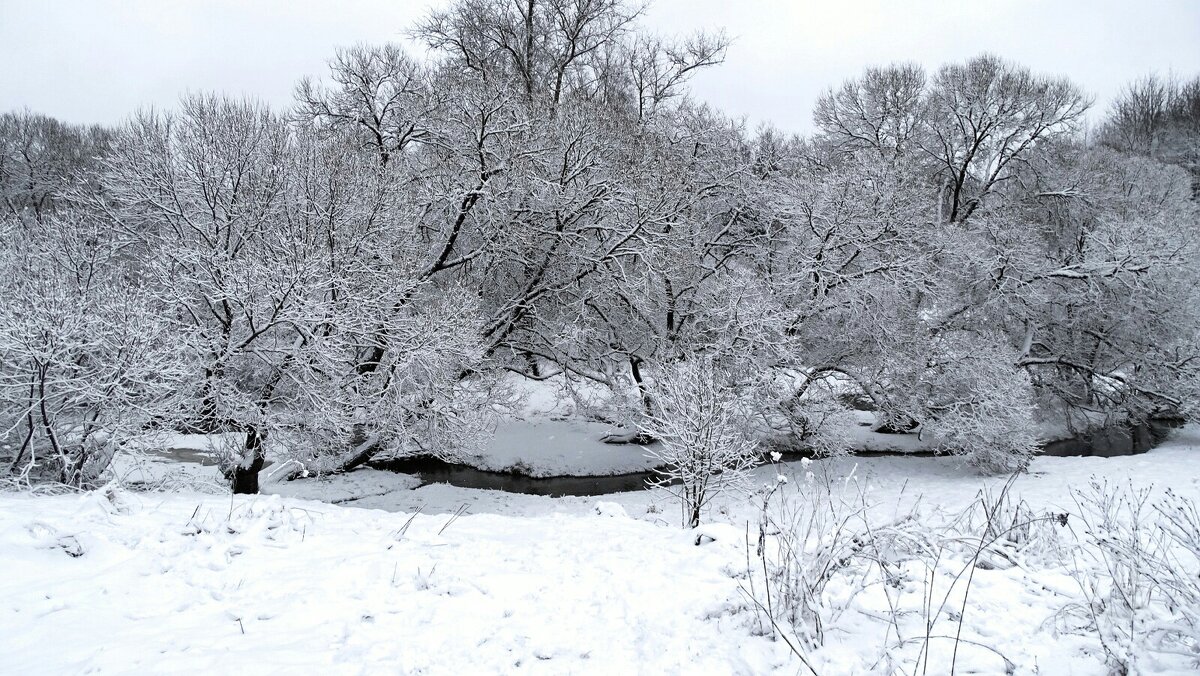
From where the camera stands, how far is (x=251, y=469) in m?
10.4

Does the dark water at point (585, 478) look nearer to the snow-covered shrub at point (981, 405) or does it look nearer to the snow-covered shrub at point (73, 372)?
the snow-covered shrub at point (981, 405)

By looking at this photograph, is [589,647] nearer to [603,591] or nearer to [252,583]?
[603,591]

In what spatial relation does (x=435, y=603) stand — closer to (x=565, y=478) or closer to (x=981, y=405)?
(x=565, y=478)

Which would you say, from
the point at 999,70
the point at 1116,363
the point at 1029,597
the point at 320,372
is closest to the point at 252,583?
the point at 1029,597

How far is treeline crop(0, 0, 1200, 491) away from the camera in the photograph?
9.23 m

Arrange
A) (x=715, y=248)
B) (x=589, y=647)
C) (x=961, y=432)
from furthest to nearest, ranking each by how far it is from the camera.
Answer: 1. (x=715, y=248)
2. (x=961, y=432)
3. (x=589, y=647)

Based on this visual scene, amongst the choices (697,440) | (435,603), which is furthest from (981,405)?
(435,603)

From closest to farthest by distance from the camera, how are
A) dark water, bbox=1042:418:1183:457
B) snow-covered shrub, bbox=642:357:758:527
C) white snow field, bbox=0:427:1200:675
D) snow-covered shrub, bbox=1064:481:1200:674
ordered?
1. snow-covered shrub, bbox=1064:481:1200:674
2. white snow field, bbox=0:427:1200:675
3. snow-covered shrub, bbox=642:357:758:527
4. dark water, bbox=1042:418:1183:457

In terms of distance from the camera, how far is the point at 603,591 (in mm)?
4266

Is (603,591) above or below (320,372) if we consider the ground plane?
below

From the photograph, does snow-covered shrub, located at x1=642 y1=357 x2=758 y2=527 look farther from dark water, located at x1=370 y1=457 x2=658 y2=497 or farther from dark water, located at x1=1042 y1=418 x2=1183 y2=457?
dark water, located at x1=1042 y1=418 x2=1183 y2=457

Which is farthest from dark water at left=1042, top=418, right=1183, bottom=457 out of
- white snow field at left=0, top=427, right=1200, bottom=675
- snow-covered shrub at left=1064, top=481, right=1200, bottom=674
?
snow-covered shrub at left=1064, top=481, right=1200, bottom=674

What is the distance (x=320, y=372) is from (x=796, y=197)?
1148 centimetres

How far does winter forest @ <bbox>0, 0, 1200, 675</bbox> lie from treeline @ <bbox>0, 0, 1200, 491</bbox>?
0.32ft
